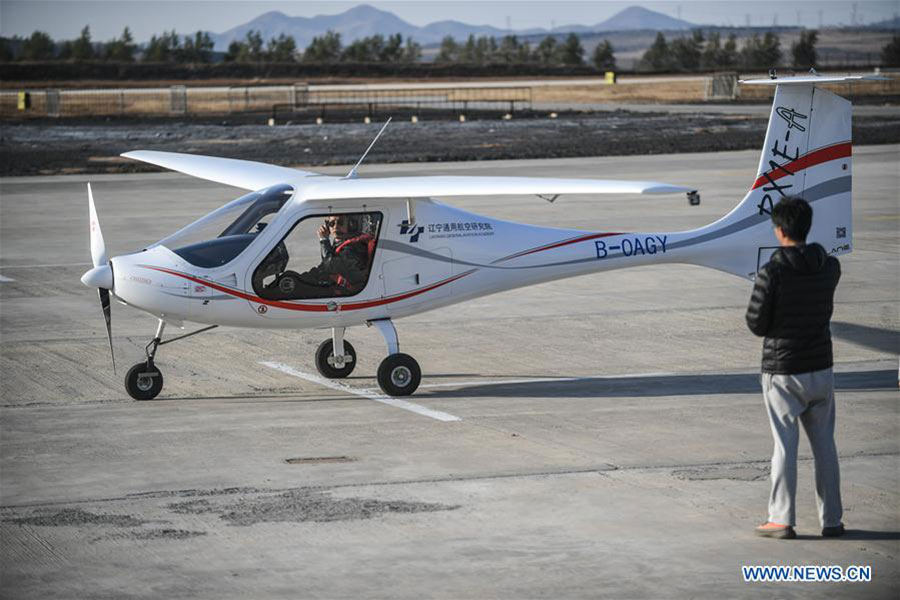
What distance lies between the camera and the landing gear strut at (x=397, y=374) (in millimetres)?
12625

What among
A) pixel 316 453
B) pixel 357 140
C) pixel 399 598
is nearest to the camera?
pixel 399 598

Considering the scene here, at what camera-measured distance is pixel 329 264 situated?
12.8m

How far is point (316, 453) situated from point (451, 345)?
199 inches

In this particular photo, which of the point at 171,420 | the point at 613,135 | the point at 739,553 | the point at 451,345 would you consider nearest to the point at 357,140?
the point at 613,135

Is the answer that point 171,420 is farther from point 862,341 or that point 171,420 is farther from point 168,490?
point 862,341

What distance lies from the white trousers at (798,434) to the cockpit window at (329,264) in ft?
18.4

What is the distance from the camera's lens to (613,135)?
51.6m

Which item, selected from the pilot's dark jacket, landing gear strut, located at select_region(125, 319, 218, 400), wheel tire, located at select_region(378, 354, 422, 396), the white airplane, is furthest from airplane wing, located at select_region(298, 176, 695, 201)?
landing gear strut, located at select_region(125, 319, 218, 400)

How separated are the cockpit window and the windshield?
1.13 feet

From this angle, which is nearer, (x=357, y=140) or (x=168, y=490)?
(x=168, y=490)

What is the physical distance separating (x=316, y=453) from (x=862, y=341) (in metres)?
7.76

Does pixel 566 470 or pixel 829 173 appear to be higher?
pixel 829 173

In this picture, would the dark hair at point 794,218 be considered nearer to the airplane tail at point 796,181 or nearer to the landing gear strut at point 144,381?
the airplane tail at point 796,181

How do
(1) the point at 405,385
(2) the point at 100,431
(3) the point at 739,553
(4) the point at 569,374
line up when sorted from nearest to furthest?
1. (3) the point at 739,553
2. (2) the point at 100,431
3. (1) the point at 405,385
4. (4) the point at 569,374
